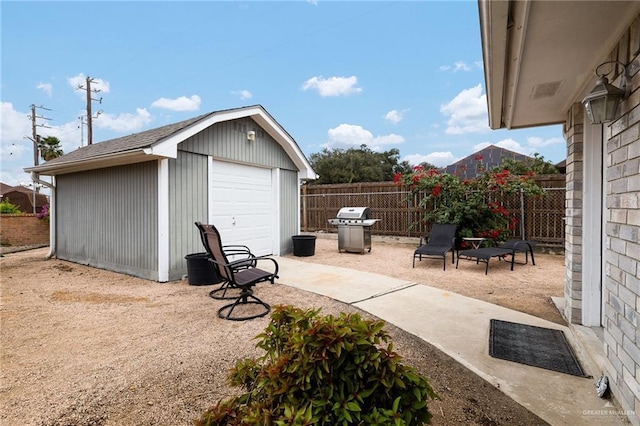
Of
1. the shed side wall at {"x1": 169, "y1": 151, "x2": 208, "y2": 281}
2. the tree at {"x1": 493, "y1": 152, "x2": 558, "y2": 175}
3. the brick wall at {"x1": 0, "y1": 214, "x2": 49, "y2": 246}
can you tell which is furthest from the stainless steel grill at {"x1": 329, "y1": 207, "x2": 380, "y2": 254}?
the tree at {"x1": 493, "y1": 152, "x2": 558, "y2": 175}

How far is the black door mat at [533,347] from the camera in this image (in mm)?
2719

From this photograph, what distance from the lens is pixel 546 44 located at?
2283 mm

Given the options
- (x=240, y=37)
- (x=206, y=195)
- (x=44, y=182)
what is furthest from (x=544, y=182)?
(x=44, y=182)

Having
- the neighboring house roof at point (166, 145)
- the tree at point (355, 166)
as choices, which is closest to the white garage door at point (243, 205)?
the neighboring house roof at point (166, 145)

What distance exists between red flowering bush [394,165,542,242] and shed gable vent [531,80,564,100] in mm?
5333

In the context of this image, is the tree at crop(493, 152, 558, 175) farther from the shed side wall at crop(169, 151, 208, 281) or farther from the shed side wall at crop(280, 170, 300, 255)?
the shed side wall at crop(169, 151, 208, 281)

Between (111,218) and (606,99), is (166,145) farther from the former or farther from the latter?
(606,99)

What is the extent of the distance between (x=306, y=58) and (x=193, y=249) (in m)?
10.4

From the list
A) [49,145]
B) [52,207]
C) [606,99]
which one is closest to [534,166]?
[606,99]

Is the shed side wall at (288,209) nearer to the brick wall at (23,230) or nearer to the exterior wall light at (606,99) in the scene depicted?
the exterior wall light at (606,99)

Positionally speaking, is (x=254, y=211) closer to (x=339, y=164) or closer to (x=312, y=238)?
(x=312, y=238)

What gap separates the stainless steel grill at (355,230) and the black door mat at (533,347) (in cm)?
516

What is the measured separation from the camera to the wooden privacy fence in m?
8.34

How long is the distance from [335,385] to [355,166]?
25.7 m
